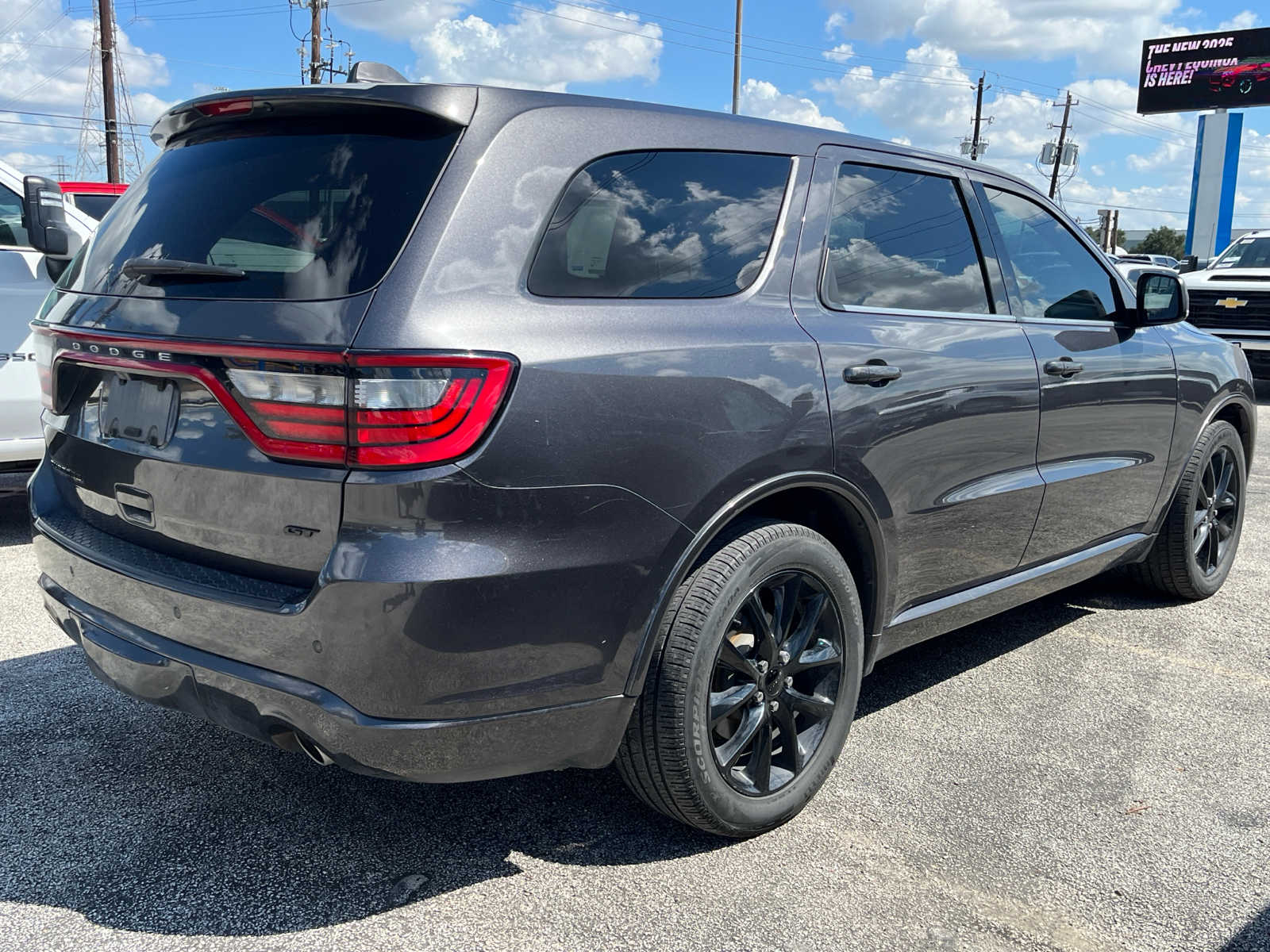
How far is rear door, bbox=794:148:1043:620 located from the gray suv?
0.01 metres

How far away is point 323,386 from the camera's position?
211 cm

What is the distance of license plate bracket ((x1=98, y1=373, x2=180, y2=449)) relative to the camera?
2355 mm

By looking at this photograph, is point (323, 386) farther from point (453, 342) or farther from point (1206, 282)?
point (1206, 282)

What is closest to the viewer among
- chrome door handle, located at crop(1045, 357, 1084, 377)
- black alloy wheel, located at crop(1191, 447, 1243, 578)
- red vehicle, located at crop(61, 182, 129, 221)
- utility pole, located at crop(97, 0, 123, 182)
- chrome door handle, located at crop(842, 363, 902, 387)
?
chrome door handle, located at crop(842, 363, 902, 387)

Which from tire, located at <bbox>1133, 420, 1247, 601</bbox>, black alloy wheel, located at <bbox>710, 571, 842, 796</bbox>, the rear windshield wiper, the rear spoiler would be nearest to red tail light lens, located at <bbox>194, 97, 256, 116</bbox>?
the rear spoiler

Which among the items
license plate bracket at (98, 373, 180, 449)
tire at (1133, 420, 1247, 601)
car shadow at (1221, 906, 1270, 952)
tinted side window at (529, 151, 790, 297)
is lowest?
car shadow at (1221, 906, 1270, 952)

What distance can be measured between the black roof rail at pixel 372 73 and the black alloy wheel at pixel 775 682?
4.89ft

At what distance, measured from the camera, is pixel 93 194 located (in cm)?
1376

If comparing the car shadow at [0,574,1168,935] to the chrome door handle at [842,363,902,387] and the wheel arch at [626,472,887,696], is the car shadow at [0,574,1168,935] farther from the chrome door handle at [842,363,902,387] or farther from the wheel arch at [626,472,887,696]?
the chrome door handle at [842,363,902,387]

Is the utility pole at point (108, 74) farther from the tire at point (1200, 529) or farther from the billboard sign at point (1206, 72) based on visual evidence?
the billboard sign at point (1206, 72)

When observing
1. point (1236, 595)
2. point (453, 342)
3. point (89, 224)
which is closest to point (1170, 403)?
point (1236, 595)

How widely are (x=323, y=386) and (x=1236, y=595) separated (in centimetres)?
452

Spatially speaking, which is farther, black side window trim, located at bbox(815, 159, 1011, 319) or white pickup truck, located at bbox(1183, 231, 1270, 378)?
white pickup truck, located at bbox(1183, 231, 1270, 378)

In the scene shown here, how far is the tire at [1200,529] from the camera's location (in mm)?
4617
